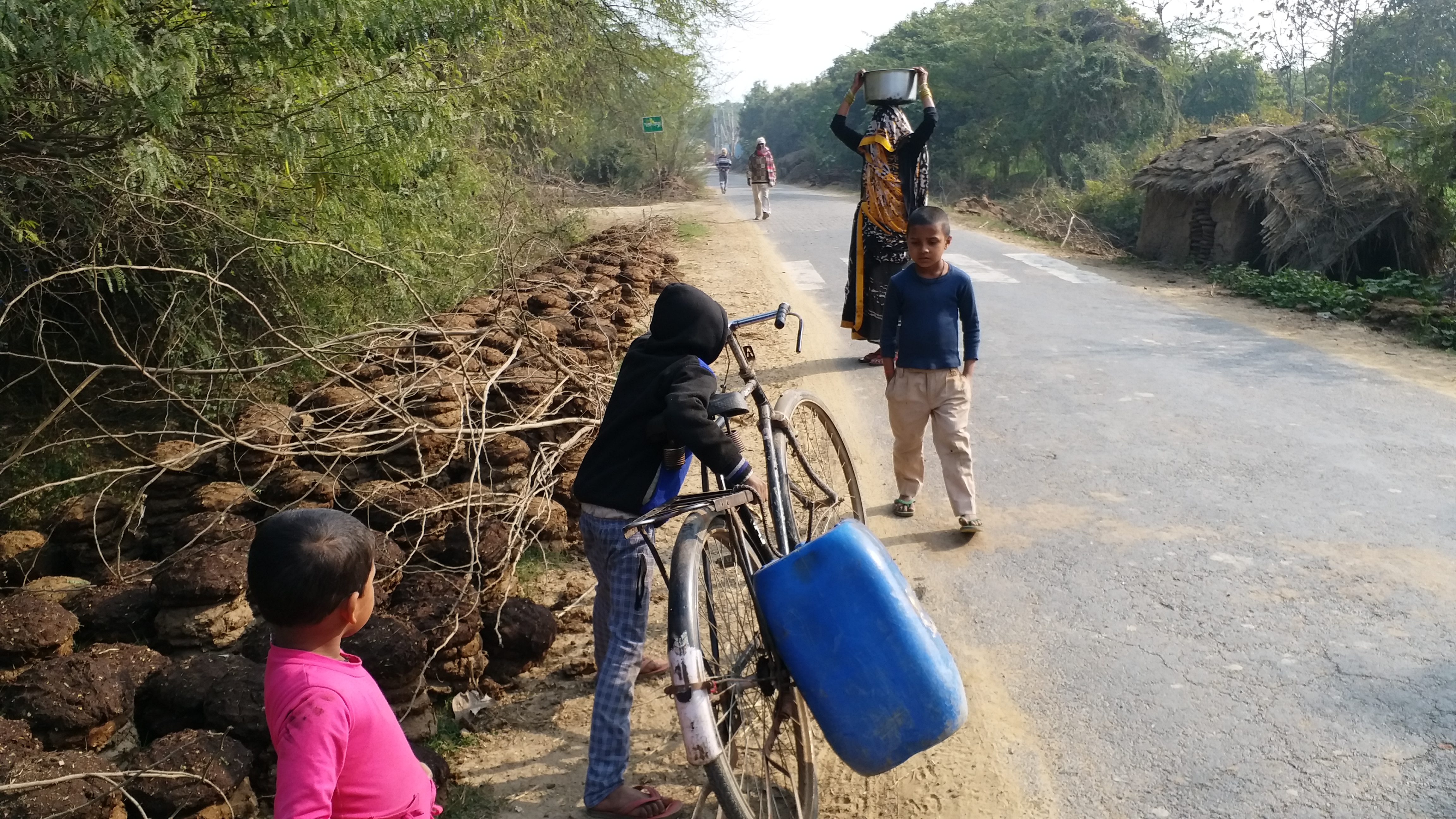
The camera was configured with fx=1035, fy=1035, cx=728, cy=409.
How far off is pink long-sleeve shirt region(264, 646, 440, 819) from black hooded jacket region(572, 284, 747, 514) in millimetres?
1000

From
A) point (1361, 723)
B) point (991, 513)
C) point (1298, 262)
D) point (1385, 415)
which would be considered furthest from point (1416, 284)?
point (1361, 723)

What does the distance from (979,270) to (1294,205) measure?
143 inches

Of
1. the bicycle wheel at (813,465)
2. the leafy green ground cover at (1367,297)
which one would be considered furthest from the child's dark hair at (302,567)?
the leafy green ground cover at (1367,297)

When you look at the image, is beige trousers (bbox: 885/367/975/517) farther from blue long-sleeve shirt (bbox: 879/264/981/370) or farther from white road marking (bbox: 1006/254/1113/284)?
white road marking (bbox: 1006/254/1113/284)

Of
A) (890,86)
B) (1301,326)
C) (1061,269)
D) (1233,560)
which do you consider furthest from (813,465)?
(1061,269)

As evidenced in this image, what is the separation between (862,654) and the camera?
2.39 m

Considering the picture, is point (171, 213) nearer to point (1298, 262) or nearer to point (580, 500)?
point (580, 500)

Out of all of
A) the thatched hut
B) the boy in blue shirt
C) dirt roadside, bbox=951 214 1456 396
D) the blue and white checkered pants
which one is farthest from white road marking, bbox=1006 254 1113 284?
the blue and white checkered pants

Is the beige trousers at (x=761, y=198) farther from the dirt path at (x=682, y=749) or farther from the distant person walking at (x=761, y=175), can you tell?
the dirt path at (x=682, y=749)

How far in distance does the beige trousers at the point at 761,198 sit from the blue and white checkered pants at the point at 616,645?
19901mm

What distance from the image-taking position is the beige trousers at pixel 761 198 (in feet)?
73.5

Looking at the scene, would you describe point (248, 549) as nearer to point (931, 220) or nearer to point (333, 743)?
point (333, 743)

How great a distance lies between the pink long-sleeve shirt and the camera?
175 centimetres

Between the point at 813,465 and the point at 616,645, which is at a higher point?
the point at 813,465
